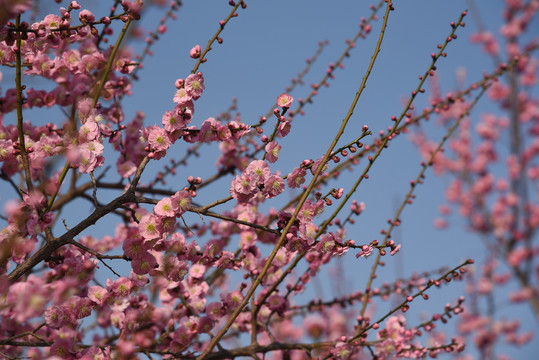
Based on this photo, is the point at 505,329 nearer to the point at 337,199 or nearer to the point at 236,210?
the point at 236,210

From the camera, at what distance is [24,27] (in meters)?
1.90

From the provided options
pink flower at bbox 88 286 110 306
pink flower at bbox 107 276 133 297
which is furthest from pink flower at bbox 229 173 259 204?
pink flower at bbox 88 286 110 306

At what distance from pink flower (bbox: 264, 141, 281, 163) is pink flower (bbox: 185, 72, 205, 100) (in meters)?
0.41

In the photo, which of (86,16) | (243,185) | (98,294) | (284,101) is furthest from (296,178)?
(86,16)

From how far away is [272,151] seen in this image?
2.09 m

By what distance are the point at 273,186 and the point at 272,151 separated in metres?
0.16

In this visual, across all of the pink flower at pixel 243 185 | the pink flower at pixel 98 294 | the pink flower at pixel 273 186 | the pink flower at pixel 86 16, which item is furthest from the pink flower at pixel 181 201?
the pink flower at pixel 86 16

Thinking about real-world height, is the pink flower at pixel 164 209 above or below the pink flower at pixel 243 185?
below

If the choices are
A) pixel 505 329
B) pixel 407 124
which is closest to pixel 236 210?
pixel 407 124

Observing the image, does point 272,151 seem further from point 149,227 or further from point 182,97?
point 149,227

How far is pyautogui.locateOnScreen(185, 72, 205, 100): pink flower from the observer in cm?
212

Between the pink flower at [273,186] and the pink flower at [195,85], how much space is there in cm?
52

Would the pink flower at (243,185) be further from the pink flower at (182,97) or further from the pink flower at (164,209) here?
the pink flower at (182,97)

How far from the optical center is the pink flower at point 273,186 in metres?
2.02
